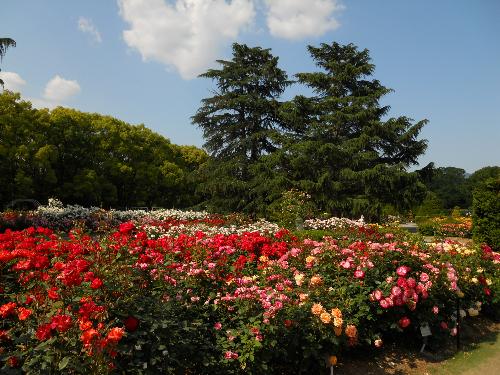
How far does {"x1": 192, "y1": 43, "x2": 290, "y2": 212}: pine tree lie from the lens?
68.6 feet

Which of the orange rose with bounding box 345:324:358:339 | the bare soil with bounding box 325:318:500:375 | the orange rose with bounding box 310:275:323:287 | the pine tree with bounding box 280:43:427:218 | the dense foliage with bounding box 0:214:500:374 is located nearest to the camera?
the dense foliage with bounding box 0:214:500:374

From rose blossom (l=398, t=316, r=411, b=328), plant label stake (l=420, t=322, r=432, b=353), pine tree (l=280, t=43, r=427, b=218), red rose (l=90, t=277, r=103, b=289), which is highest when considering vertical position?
pine tree (l=280, t=43, r=427, b=218)

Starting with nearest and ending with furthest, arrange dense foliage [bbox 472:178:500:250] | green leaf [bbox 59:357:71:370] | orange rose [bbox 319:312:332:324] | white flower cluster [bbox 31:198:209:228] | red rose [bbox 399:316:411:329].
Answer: green leaf [bbox 59:357:71:370] < orange rose [bbox 319:312:332:324] < red rose [bbox 399:316:411:329] < dense foliage [bbox 472:178:500:250] < white flower cluster [bbox 31:198:209:228]

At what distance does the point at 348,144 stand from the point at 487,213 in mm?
7407

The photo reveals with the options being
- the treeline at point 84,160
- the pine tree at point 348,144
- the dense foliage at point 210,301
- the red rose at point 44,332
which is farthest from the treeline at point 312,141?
the red rose at point 44,332

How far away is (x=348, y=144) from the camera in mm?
19891

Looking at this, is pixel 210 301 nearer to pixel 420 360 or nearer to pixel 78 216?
pixel 420 360

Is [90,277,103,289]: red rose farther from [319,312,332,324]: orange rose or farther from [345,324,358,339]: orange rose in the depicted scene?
[345,324,358,339]: orange rose

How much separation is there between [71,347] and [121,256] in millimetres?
943

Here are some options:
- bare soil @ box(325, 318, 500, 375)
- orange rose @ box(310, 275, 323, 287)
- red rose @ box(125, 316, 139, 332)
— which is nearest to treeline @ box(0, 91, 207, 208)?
bare soil @ box(325, 318, 500, 375)

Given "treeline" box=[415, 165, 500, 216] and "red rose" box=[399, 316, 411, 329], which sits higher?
"treeline" box=[415, 165, 500, 216]

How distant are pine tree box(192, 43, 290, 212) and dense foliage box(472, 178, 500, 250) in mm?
9463

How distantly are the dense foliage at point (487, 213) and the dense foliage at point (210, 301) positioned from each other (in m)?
8.48

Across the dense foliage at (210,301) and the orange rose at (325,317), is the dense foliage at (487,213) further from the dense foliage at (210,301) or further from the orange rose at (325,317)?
the orange rose at (325,317)
